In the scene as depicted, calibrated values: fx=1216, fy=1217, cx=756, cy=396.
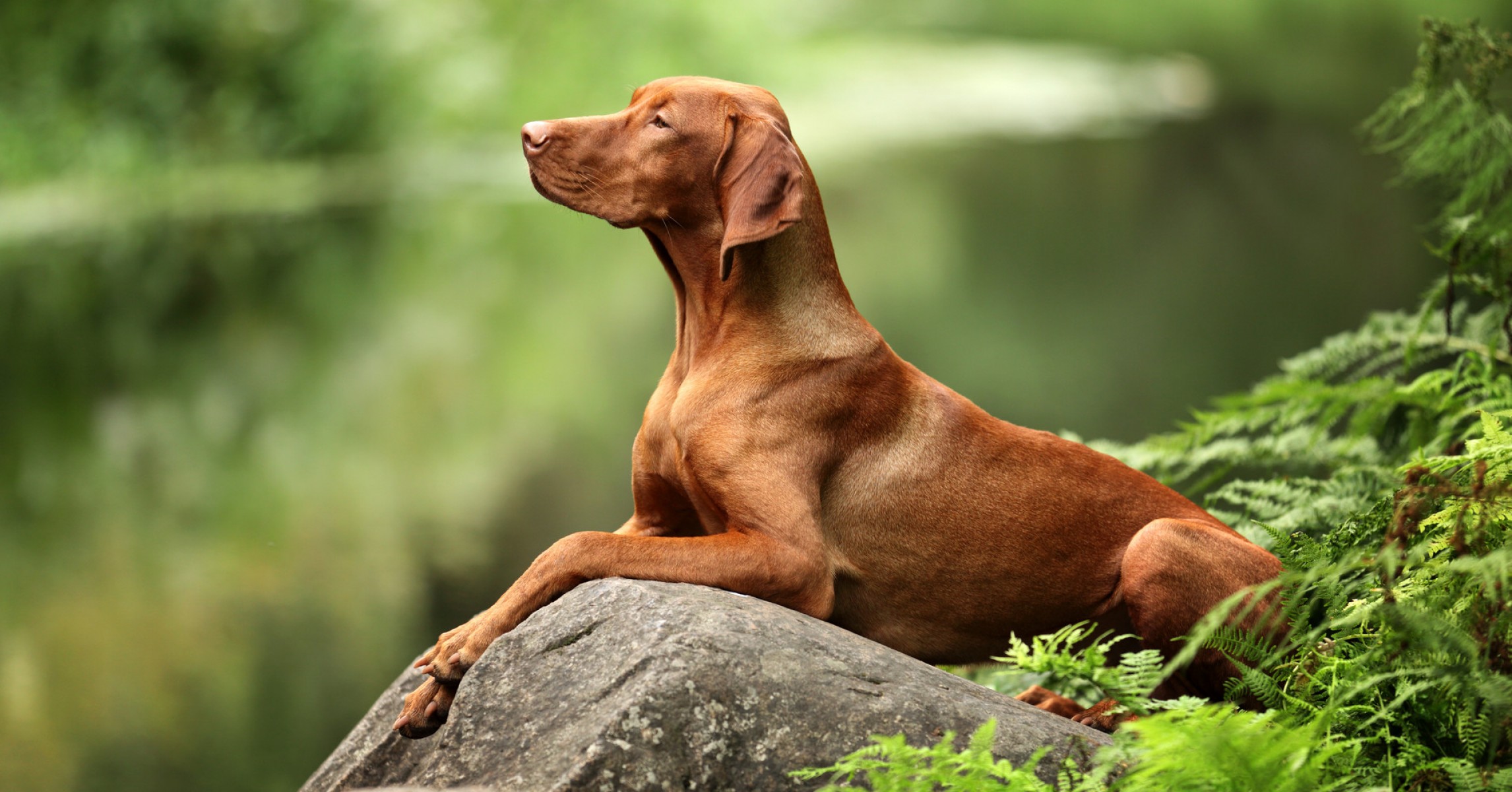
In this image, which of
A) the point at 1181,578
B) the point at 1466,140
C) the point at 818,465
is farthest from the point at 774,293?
the point at 1466,140

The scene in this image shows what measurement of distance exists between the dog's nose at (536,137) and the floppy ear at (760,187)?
503 mm

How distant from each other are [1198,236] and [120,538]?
14.5 m

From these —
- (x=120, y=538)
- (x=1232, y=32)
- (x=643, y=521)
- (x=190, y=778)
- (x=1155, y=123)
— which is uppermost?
(x=1232, y=32)

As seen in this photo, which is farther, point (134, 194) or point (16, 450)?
point (134, 194)

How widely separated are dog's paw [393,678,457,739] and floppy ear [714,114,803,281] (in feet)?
4.24

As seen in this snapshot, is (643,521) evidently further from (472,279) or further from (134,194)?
(134,194)

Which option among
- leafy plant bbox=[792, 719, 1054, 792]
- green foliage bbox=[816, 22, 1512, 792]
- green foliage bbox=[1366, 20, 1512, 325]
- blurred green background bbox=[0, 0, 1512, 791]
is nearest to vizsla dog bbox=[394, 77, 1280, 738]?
green foliage bbox=[816, 22, 1512, 792]

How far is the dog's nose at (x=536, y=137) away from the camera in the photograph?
3.34 meters

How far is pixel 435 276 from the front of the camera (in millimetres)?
18156

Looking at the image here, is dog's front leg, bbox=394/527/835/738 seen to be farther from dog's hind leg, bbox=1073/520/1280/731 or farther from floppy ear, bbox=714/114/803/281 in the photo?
dog's hind leg, bbox=1073/520/1280/731

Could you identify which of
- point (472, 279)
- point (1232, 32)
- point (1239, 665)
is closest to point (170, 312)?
point (472, 279)

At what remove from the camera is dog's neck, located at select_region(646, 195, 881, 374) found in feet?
11.2

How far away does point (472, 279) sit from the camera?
17.8m

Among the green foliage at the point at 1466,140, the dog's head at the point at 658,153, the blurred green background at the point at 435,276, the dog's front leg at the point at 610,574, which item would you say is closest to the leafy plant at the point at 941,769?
the dog's front leg at the point at 610,574
